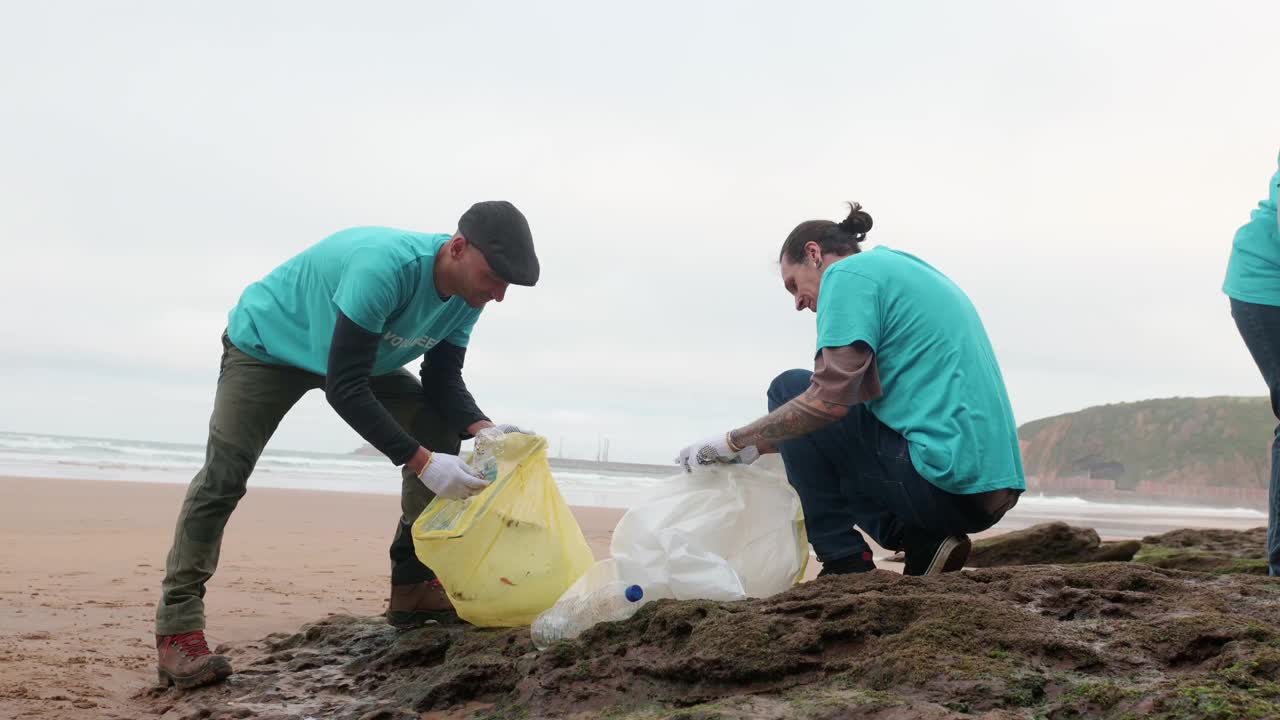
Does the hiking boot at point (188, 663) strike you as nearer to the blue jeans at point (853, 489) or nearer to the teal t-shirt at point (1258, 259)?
the blue jeans at point (853, 489)

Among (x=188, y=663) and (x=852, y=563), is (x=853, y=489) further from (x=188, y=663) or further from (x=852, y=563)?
(x=188, y=663)

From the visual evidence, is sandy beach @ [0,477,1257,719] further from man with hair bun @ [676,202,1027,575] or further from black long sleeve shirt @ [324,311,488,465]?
man with hair bun @ [676,202,1027,575]

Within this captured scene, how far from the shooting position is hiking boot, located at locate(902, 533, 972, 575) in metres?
2.78

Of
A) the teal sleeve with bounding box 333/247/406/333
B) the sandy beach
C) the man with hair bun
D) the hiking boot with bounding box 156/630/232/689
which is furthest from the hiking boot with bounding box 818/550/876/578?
the sandy beach

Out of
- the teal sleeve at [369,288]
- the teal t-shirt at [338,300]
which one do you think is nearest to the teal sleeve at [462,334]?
the teal t-shirt at [338,300]

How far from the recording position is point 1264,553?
4.42 m

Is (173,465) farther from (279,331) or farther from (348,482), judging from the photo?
(279,331)

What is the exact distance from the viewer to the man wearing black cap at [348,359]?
280 centimetres

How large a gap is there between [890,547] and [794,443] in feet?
1.58

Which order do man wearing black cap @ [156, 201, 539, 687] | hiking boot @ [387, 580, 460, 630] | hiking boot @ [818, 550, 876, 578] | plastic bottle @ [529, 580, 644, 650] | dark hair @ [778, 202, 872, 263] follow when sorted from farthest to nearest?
hiking boot @ [387, 580, 460, 630] → dark hair @ [778, 202, 872, 263] → hiking boot @ [818, 550, 876, 578] → man wearing black cap @ [156, 201, 539, 687] → plastic bottle @ [529, 580, 644, 650]

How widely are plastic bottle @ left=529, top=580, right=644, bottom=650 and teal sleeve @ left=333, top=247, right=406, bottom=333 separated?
3.22 ft

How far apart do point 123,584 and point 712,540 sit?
323 centimetres

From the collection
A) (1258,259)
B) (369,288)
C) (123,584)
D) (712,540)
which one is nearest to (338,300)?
(369,288)

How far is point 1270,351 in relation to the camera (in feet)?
10.6
